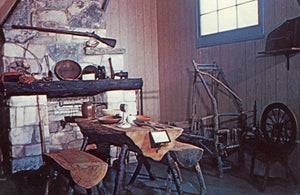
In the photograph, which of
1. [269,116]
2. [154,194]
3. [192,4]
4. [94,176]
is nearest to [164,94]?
[192,4]

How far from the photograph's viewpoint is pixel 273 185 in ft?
11.4

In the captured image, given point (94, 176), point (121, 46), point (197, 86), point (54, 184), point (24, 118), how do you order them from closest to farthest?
1. point (94, 176)
2. point (54, 184)
3. point (24, 118)
4. point (197, 86)
5. point (121, 46)

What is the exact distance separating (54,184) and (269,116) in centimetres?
279

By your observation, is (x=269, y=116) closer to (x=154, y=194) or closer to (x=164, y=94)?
(x=154, y=194)

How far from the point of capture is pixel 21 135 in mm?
3994

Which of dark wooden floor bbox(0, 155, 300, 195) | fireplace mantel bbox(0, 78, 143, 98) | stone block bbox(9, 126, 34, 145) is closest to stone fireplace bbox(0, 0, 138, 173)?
stone block bbox(9, 126, 34, 145)

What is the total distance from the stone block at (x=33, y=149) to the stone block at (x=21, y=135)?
0.24ft

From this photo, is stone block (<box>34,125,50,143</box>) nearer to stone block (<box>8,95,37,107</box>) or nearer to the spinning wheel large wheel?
stone block (<box>8,95,37,107</box>)

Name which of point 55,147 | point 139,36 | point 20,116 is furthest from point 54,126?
point 139,36

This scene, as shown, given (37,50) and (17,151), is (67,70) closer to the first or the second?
(37,50)

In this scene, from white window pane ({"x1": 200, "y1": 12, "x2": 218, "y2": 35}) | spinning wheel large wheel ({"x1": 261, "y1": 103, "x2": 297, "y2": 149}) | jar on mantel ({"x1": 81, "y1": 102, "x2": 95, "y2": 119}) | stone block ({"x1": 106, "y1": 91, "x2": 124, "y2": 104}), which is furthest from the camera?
white window pane ({"x1": 200, "y1": 12, "x2": 218, "y2": 35})

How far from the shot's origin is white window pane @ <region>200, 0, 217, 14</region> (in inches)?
184

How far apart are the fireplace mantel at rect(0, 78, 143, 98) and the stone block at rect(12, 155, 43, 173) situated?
886mm

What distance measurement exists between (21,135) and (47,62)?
1.15 meters
